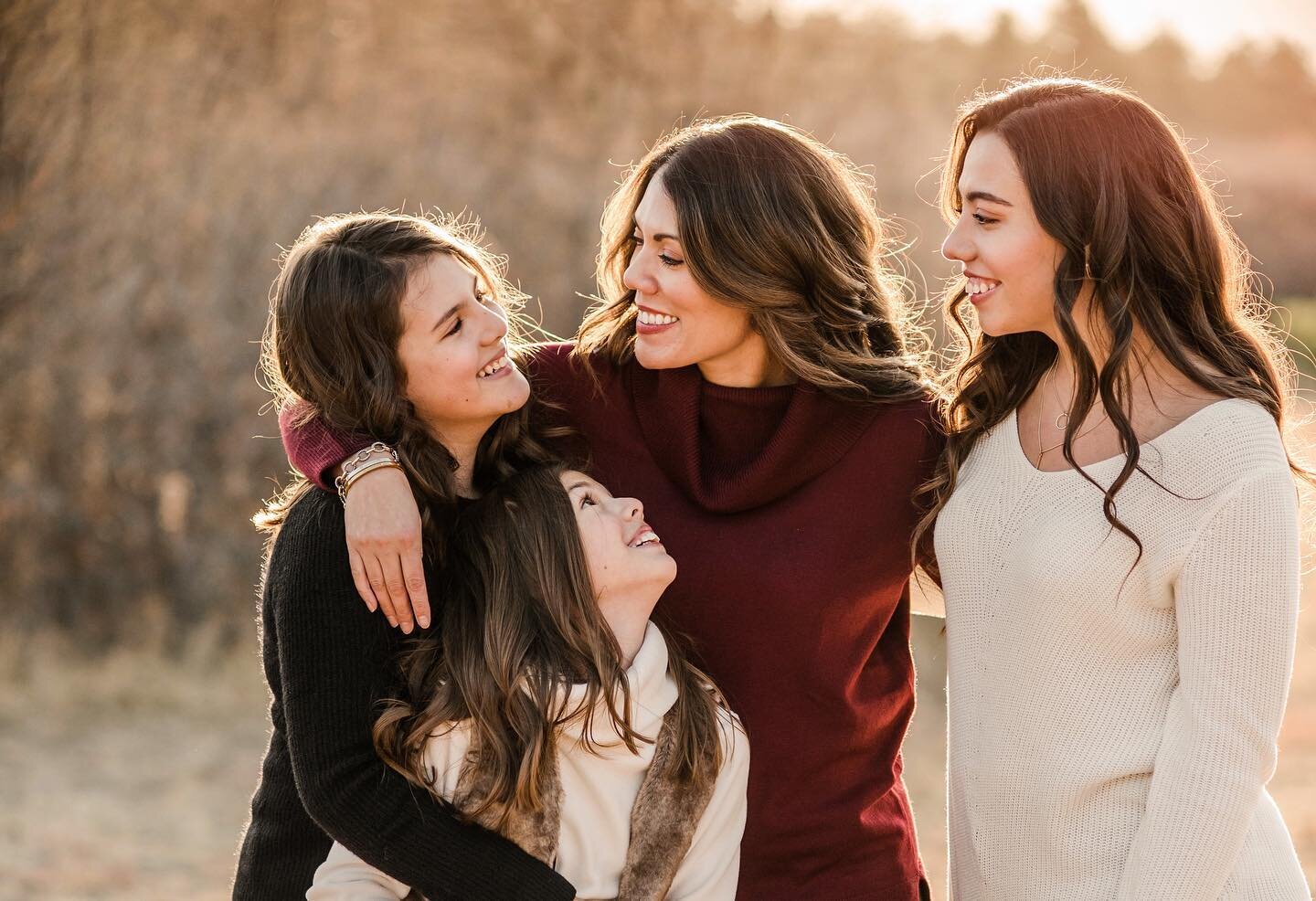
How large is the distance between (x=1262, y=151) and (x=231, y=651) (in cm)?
1330

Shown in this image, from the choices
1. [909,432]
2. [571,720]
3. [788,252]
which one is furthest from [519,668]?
[788,252]

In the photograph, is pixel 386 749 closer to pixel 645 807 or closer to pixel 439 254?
pixel 645 807

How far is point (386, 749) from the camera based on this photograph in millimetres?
2115

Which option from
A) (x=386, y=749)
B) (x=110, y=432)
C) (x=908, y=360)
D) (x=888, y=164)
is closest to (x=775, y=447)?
(x=908, y=360)

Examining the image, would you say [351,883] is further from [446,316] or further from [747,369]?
[747,369]

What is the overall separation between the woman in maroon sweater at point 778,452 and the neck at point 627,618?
0.16 metres

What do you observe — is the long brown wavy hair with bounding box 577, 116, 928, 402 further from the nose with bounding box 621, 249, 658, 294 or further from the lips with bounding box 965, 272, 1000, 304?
the lips with bounding box 965, 272, 1000, 304

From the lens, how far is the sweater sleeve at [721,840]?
7.34ft

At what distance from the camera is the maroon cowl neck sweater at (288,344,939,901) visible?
239 cm

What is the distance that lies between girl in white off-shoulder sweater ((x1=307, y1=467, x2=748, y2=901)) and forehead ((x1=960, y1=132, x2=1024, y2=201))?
0.81 m

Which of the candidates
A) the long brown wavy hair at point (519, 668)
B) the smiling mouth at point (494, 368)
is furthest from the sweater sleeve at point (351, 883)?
the smiling mouth at point (494, 368)

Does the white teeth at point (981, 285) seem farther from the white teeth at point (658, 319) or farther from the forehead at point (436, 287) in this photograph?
the forehead at point (436, 287)

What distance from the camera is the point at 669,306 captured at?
8.62ft

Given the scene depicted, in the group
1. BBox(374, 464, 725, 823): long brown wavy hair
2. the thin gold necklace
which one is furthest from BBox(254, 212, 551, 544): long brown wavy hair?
the thin gold necklace
